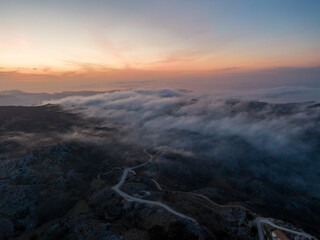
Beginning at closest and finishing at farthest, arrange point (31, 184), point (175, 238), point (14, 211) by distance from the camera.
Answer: point (175, 238) < point (14, 211) < point (31, 184)

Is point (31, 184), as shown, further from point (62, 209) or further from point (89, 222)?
point (89, 222)

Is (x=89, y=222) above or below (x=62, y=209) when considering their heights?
above

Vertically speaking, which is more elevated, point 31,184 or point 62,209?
point 31,184

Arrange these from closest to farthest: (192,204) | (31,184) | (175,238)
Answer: (175,238), (192,204), (31,184)

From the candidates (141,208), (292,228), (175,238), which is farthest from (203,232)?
(292,228)

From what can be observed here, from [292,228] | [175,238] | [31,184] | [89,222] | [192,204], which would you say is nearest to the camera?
[175,238]

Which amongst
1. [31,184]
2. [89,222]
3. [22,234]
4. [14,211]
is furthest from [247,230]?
[31,184]

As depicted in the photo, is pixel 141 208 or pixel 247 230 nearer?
pixel 247 230

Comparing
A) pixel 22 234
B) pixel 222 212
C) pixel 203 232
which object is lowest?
pixel 22 234

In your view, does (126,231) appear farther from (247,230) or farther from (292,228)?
(292,228)
